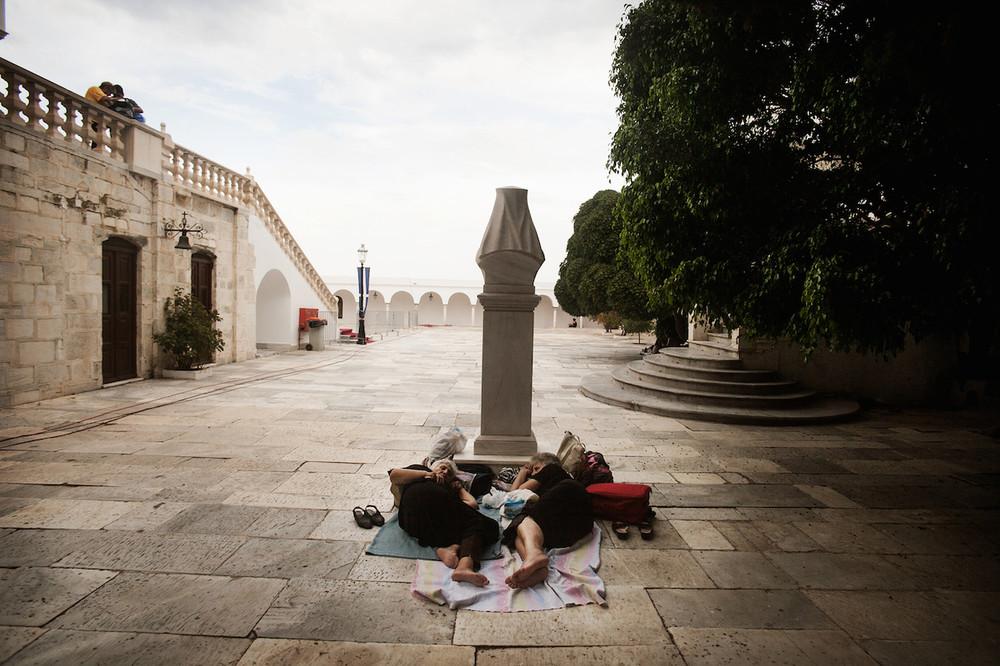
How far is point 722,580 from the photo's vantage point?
3.11 meters

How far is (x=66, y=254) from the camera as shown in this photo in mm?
7941

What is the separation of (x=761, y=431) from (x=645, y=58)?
482cm

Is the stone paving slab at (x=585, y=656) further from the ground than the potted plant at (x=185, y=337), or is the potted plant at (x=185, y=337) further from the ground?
the potted plant at (x=185, y=337)

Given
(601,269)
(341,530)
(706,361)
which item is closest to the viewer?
(341,530)

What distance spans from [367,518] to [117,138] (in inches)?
351

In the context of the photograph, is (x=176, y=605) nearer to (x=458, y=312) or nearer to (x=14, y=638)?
(x=14, y=638)

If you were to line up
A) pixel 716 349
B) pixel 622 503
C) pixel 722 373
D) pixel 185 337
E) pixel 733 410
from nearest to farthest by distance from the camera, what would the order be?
1. pixel 622 503
2. pixel 733 410
3. pixel 722 373
4. pixel 185 337
5. pixel 716 349

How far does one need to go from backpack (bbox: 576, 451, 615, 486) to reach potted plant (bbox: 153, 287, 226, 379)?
864 cm

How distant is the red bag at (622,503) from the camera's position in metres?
3.80

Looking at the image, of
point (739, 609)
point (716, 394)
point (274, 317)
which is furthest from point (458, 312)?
point (739, 609)

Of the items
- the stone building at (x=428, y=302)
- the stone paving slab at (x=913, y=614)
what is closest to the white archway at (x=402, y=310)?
the stone building at (x=428, y=302)

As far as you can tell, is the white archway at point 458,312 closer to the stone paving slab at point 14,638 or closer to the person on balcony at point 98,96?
the person on balcony at point 98,96

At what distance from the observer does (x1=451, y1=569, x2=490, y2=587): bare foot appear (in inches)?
115

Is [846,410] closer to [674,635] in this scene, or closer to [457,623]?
[674,635]
